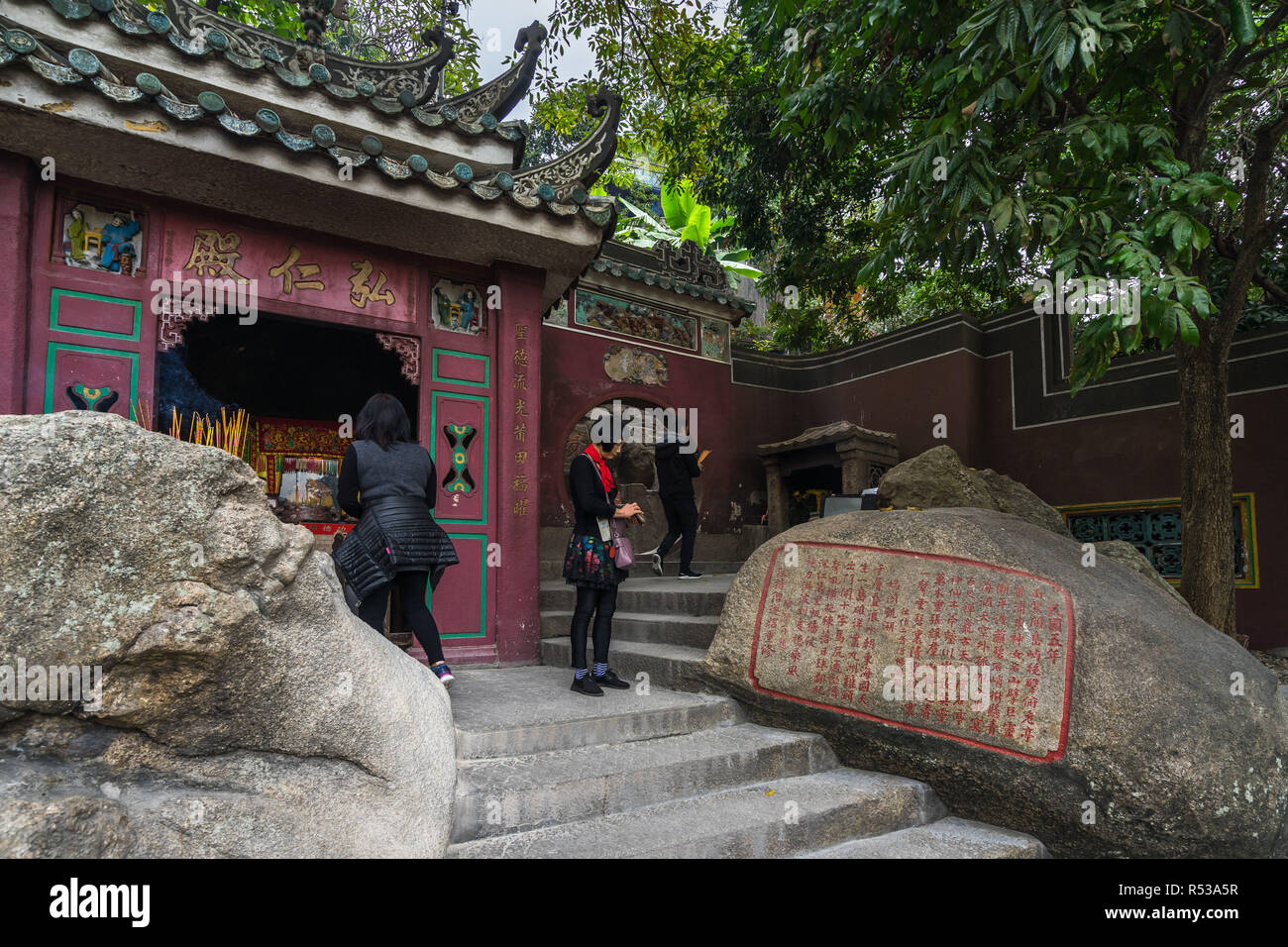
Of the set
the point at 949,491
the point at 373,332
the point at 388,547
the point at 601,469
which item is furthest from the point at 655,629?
the point at 949,491

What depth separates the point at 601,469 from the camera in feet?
14.2

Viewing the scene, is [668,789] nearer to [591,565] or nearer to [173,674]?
[591,565]

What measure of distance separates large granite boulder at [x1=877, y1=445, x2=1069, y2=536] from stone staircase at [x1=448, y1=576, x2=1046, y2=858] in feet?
13.2

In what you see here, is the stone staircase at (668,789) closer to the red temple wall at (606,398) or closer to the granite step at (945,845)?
the granite step at (945,845)

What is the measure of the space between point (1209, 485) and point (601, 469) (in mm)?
4398

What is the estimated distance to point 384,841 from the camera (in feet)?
8.51

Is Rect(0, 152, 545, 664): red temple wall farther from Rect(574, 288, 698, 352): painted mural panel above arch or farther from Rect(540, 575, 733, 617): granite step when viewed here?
Rect(574, 288, 698, 352): painted mural panel above arch

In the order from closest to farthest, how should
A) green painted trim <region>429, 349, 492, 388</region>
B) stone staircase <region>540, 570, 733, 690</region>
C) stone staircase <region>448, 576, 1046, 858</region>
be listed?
1. stone staircase <region>448, 576, 1046, 858</region>
2. stone staircase <region>540, 570, 733, 690</region>
3. green painted trim <region>429, 349, 492, 388</region>

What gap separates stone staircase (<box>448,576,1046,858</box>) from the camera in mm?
2920

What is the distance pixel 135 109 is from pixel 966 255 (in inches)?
180

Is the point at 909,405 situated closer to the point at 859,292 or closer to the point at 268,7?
the point at 859,292

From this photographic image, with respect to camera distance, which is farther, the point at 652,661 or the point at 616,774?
the point at 652,661

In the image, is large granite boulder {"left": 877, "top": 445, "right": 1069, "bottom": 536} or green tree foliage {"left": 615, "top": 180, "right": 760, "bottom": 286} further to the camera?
green tree foliage {"left": 615, "top": 180, "right": 760, "bottom": 286}

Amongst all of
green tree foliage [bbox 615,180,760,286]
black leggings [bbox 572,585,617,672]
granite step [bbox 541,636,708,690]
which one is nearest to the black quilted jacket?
black leggings [bbox 572,585,617,672]
